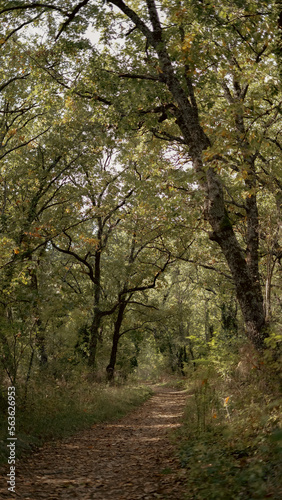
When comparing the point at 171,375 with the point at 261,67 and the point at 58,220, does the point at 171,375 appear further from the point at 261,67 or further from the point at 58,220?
the point at 261,67

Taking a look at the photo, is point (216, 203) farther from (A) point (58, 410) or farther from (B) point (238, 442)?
(A) point (58, 410)

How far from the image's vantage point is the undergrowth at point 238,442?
153 inches

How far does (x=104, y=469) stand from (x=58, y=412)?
4.19 m

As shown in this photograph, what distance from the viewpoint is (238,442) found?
562 centimetres

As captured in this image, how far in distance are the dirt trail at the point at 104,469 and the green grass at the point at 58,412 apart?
37 centimetres

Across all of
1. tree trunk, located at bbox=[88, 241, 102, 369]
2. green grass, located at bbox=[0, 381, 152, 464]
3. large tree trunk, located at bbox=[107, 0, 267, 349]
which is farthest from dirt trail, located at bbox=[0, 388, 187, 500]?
tree trunk, located at bbox=[88, 241, 102, 369]

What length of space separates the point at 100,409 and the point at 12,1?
1249cm

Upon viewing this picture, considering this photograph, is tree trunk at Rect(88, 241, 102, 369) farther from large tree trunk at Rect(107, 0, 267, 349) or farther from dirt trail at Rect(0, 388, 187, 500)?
large tree trunk at Rect(107, 0, 267, 349)

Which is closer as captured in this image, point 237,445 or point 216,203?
point 237,445

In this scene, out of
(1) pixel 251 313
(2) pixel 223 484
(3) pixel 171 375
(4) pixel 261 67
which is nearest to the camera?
(2) pixel 223 484

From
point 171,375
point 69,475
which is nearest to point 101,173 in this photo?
point 69,475

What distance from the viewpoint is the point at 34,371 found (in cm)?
1120

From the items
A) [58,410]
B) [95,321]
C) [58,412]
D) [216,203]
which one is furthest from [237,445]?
[95,321]

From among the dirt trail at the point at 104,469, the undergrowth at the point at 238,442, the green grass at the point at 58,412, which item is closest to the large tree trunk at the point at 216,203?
the undergrowth at the point at 238,442
